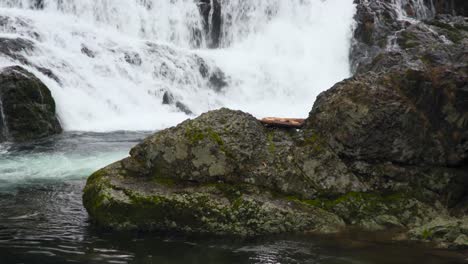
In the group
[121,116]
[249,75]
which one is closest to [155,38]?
[249,75]

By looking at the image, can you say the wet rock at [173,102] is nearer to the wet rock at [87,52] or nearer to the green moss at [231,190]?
the wet rock at [87,52]

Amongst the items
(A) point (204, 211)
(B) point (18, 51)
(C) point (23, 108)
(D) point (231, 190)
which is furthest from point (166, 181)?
(B) point (18, 51)

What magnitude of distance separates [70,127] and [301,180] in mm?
14996

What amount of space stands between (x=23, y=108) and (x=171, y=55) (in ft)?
38.9

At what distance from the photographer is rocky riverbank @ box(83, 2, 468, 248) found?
7.00 metres

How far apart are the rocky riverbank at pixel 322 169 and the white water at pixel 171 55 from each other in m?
13.4

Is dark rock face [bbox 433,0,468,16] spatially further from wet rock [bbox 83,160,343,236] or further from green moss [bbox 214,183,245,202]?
green moss [bbox 214,183,245,202]

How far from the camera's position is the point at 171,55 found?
28.3 metres

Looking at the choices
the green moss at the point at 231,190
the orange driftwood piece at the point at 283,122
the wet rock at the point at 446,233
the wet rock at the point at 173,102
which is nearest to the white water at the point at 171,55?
the wet rock at the point at 173,102

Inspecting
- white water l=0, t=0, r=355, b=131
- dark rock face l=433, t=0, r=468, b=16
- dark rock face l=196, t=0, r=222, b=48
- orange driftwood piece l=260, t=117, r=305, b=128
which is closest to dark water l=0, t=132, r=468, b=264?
orange driftwood piece l=260, t=117, r=305, b=128

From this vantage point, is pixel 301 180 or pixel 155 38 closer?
pixel 301 180

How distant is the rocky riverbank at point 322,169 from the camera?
23.0 feet

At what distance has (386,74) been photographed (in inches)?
314

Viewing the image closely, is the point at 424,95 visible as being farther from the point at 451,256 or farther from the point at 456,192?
the point at 451,256
